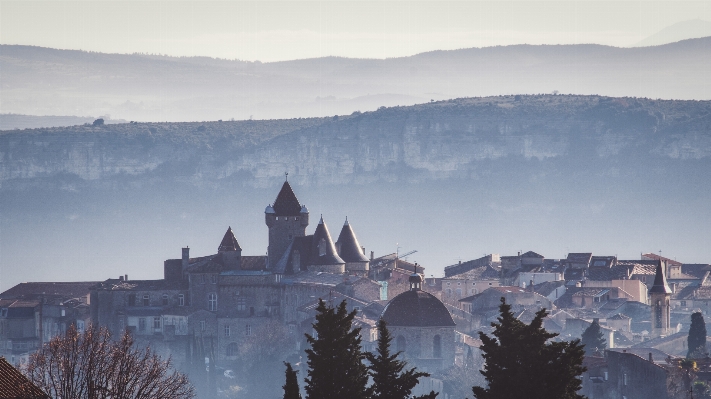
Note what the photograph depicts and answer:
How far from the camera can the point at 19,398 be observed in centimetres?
5400

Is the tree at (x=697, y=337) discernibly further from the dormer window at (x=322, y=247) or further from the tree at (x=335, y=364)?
the tree at (x=335, y=364)

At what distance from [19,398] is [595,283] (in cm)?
11348

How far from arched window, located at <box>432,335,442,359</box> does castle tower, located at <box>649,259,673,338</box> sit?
2189cm

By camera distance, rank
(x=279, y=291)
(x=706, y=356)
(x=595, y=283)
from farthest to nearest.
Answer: (x=595, y=283), (x=279, y=291), (x=706, y=356)

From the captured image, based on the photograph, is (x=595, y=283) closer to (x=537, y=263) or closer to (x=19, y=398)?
(x=537, y=263)

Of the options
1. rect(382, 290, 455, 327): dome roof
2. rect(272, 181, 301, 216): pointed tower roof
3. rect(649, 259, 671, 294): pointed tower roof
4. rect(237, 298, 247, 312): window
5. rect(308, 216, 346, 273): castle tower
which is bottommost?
rect(382, 290, 455, 327): dome roof

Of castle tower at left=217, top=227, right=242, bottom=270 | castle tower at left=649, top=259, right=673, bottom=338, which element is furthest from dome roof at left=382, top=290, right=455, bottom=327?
castle tower at left=649, top=259, right=673, bottom=338

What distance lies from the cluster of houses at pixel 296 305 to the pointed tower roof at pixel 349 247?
4.2 inches

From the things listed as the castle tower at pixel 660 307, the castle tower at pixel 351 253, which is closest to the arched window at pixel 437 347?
the castle tower at pixel 351 253

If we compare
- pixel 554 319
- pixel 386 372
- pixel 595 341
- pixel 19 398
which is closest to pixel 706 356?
pixel 595 341

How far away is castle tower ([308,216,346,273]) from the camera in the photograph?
487 feet

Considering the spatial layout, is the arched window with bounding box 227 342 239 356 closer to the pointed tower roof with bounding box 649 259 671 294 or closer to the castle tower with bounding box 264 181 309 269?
the castle tower with bounding box 264 181 309 269

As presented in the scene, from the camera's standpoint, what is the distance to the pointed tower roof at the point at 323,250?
14875cm

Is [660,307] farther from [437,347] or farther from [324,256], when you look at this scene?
[324,256]
